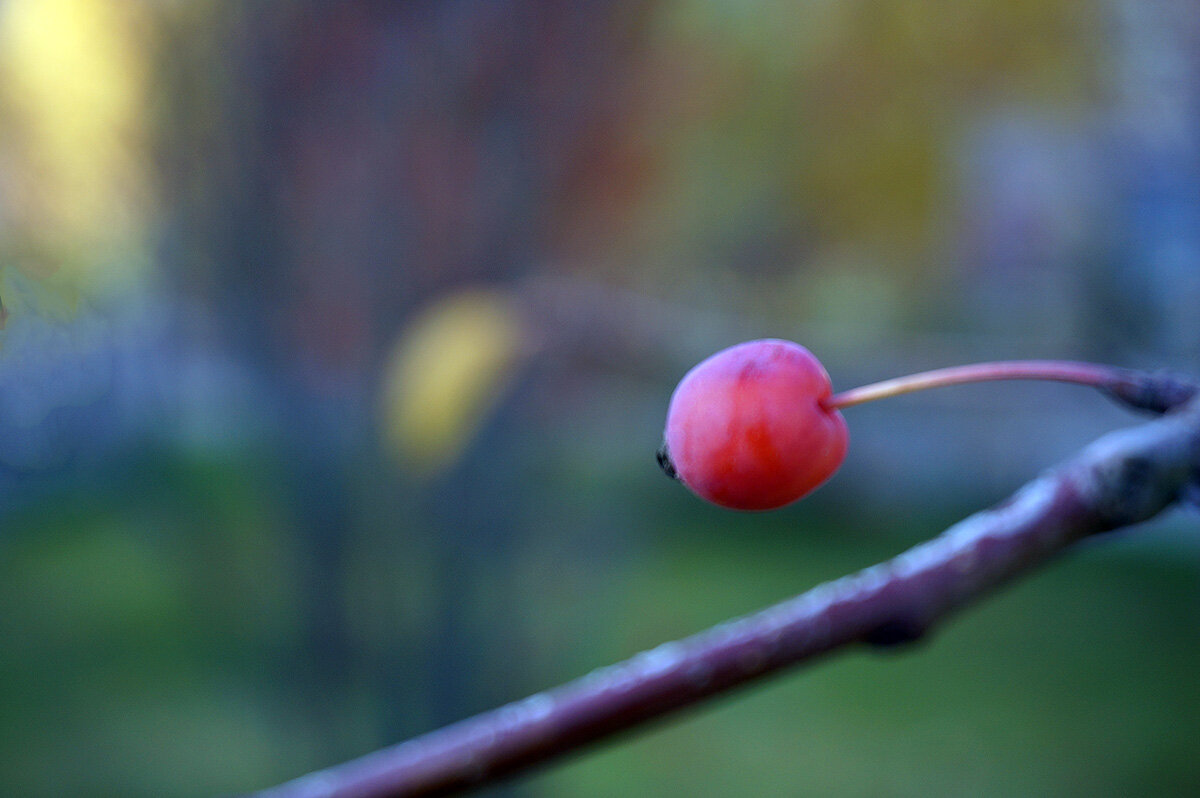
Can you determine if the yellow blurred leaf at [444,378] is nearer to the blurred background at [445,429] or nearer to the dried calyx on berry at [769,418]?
the blurred background at [445,429]

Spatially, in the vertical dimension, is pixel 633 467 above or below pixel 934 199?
below

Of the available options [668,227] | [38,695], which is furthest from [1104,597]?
[38,695]

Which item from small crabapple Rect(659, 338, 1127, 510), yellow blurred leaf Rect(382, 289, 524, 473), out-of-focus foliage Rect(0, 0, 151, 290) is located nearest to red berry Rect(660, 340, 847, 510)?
small crabapple Rect(659, 338, 1127, 510)

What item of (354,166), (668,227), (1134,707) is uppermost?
(668,227)

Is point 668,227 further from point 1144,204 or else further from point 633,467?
point 1144,204

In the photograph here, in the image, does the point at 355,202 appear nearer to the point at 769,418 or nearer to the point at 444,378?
the point at 444,378

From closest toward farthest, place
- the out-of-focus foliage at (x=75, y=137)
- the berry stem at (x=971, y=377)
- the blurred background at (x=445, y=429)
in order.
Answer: the berry stem at (x=971, y=377), the out-of-focus foliage at (x=75, y=137), the blurred background at (x=445, y=429)

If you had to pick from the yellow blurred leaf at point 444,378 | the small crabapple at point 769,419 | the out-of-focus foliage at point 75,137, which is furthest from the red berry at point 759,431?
the yellow blurred leaf at point 444,378
